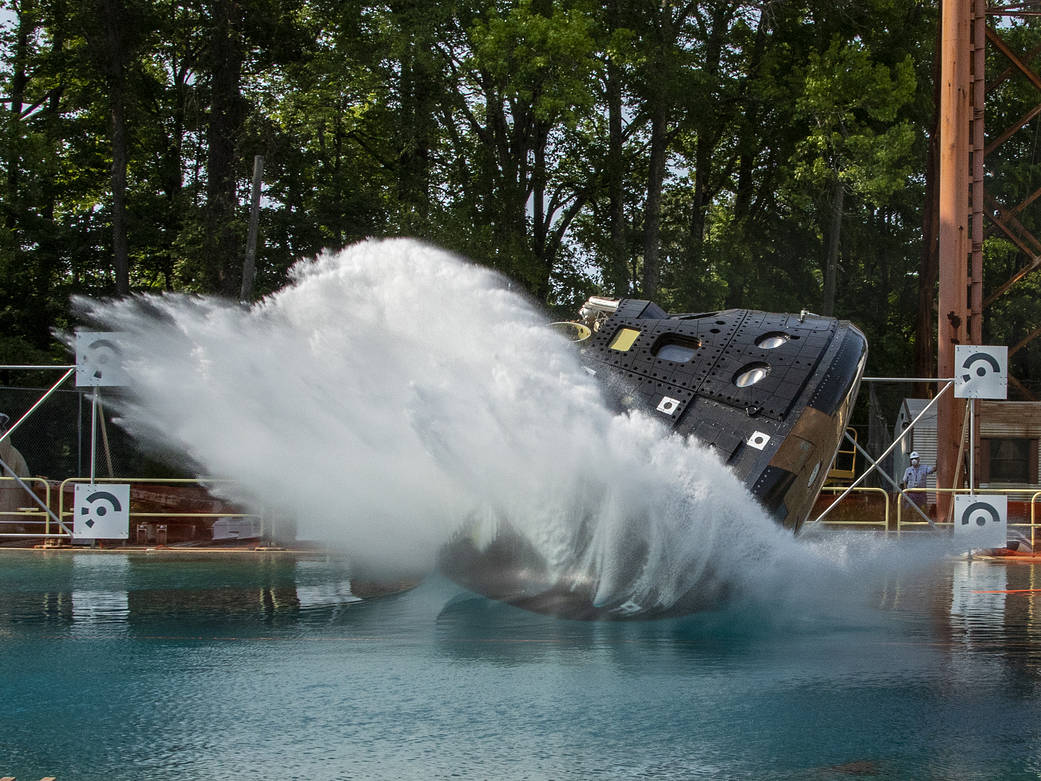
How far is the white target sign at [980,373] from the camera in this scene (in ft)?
51.9

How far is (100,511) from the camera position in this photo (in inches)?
606

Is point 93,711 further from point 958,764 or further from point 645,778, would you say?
point 958,764

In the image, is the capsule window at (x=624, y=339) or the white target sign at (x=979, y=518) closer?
the capsule window at (x=624, y=339)

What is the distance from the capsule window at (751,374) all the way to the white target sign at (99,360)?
8.75 meters

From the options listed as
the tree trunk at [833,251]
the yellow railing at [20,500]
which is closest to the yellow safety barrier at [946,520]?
the yellow railing at [20,500]

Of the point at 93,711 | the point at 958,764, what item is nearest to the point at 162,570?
the point at 93,711

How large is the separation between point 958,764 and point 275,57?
1080 inches

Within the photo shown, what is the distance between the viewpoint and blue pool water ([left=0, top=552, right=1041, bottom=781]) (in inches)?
223

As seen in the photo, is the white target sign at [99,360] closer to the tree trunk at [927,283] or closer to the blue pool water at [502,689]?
the blue pool water at [502,689]

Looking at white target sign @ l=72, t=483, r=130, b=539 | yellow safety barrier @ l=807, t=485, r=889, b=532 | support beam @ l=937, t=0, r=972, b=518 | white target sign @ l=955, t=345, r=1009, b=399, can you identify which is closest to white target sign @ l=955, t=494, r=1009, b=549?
yellow safety barrier @ l=807, t=485, r=889, b=532

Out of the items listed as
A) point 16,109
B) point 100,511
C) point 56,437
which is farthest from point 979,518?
point 16,109

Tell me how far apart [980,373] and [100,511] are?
12594 mm

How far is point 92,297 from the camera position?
97.2 feet

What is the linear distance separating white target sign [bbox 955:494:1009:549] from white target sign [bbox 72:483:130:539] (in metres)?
11.8
